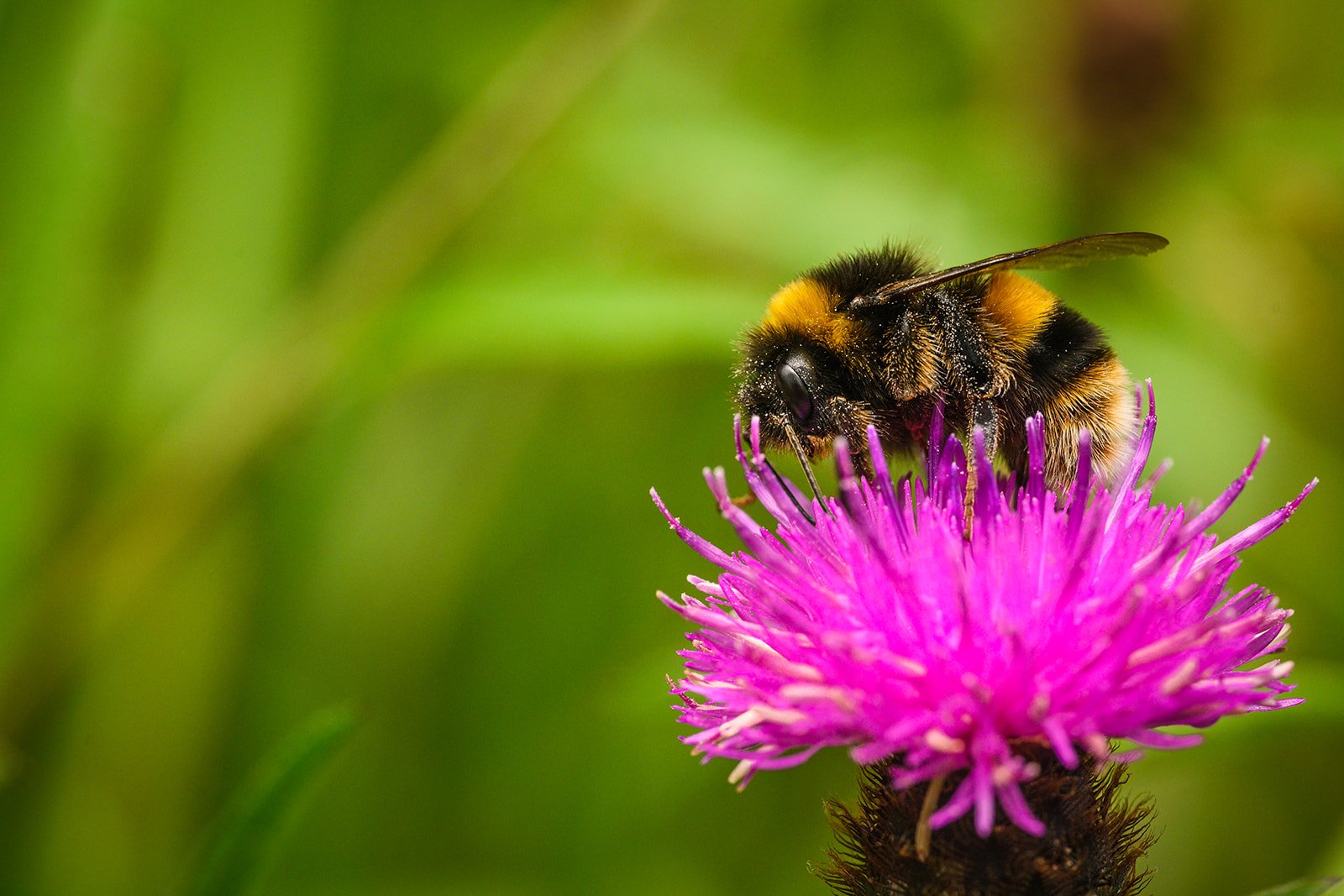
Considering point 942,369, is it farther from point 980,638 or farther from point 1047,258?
point 980,638

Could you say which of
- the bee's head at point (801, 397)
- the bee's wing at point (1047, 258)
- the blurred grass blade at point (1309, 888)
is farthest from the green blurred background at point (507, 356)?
the blurred grass blade at point (1309, 888)

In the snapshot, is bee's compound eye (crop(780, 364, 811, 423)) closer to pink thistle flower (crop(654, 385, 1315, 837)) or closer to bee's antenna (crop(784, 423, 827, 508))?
bee's antenna (crop(784, 423, 827, 508))

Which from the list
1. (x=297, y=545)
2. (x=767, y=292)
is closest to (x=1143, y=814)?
(x=767, y=292)

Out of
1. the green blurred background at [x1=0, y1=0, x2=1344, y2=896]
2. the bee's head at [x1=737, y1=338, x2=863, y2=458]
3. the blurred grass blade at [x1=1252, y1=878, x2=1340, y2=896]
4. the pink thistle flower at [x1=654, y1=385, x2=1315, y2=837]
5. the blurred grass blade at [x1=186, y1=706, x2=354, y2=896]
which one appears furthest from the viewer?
the green blurred background at [x1=0, y1=0, x2=1344, y2=896]

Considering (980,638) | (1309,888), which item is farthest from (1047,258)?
(1309,888)

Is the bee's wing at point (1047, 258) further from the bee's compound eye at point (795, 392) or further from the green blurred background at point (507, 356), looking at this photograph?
the green blurred background at point (507, 356)

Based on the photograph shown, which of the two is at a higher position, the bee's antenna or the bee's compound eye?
the bee's compound eye

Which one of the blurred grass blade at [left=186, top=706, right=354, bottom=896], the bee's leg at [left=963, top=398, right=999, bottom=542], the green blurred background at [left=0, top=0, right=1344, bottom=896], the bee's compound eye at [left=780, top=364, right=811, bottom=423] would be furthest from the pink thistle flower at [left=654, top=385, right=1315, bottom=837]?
the green blurred background at [left=0, top=0, right=1344, bottom=896]
